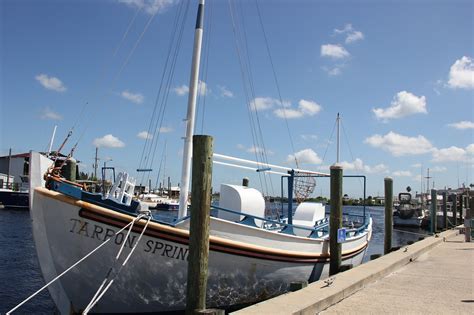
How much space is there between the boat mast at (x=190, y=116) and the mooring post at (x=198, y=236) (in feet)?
9.28

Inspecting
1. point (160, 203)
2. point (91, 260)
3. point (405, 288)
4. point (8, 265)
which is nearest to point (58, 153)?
point (91, 260)

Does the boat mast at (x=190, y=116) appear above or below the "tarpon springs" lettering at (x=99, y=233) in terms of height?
above

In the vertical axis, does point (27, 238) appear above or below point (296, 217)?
below

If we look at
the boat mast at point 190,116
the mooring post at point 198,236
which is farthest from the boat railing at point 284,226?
the mooring post at point 198,236

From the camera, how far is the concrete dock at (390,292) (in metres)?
7.09

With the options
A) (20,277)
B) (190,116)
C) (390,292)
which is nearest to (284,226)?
(390,292)

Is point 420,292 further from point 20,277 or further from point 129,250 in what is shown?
point 20,277

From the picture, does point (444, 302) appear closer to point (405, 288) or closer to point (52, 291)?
point (405, 288)

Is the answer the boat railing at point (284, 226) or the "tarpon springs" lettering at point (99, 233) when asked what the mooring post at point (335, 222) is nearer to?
the boat railing at point (284, 226)

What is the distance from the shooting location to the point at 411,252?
1372 centimetres

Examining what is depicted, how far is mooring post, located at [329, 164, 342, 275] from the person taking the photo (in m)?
11.2

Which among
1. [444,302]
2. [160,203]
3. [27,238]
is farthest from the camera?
[160,203]

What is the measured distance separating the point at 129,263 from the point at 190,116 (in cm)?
350

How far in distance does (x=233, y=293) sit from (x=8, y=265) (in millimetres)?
11603
